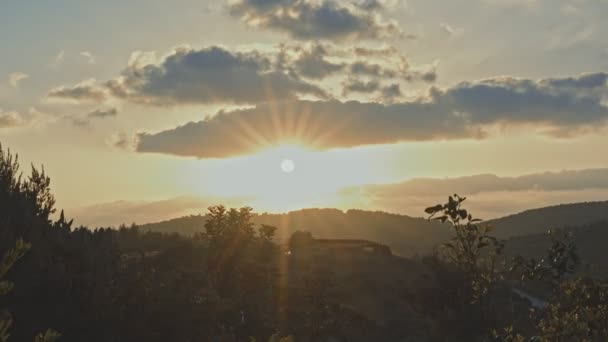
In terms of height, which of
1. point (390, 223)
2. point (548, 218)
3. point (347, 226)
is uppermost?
point (390, 223)

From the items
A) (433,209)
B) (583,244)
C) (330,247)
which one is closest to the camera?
(433,209)

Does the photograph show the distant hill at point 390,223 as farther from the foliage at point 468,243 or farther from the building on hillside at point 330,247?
the foliage at point 468,243

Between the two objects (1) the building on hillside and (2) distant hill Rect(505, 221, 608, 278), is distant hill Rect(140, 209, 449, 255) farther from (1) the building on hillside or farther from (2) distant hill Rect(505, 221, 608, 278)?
(1) the building on hillside

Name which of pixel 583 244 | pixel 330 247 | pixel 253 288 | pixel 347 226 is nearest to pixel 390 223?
pixel 347 226

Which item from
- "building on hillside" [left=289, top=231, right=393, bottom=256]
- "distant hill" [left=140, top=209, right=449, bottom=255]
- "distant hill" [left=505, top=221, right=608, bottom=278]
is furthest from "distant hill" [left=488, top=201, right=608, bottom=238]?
"building on hillside" [left=289, top=231, right=393, bottom=256]

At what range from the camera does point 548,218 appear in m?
168

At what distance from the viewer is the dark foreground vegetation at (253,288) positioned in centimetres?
1073

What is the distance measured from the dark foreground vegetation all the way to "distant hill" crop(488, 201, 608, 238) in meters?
116

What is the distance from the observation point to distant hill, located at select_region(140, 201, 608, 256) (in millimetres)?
158500

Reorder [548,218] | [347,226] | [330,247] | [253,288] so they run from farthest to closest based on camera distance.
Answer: [347,226], [548,218], [330,247], [253,288]

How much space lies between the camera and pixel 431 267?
49.0m

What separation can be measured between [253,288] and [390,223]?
150 metres

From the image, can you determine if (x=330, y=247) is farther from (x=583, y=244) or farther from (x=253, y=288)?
(x=583, y=244)

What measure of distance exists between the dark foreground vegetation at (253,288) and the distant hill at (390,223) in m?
105
